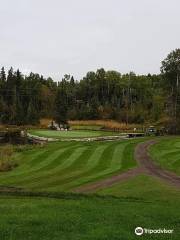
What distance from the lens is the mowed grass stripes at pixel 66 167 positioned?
37500 millimetres

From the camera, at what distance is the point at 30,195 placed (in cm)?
2664

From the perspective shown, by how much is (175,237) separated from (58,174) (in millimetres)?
27910

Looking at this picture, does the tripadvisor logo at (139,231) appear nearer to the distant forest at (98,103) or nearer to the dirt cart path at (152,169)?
the dirt cart path at (152,169)

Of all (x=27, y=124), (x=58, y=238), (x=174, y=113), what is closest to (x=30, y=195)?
(x=58, y=238)

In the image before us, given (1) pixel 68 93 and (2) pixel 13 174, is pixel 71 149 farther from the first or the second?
(1) pixel 68 93

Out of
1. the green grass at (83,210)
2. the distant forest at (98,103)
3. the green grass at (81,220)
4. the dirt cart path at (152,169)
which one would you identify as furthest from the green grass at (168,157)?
the distant forest at (98,103)

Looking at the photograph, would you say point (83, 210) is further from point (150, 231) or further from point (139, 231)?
point (150, 231)

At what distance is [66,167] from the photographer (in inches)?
1802

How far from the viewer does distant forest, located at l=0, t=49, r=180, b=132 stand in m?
113

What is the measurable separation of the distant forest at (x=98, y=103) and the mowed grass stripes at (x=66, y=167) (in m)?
50.8

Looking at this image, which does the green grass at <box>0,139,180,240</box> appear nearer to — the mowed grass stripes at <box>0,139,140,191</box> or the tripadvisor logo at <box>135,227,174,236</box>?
the mowed grass stripes at <box>0,139,140,191</box>

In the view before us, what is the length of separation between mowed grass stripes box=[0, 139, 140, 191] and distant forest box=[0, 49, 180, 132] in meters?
50.8

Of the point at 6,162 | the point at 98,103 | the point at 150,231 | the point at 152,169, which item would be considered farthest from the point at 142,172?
the point at 98,103

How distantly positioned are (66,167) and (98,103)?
128581mm
